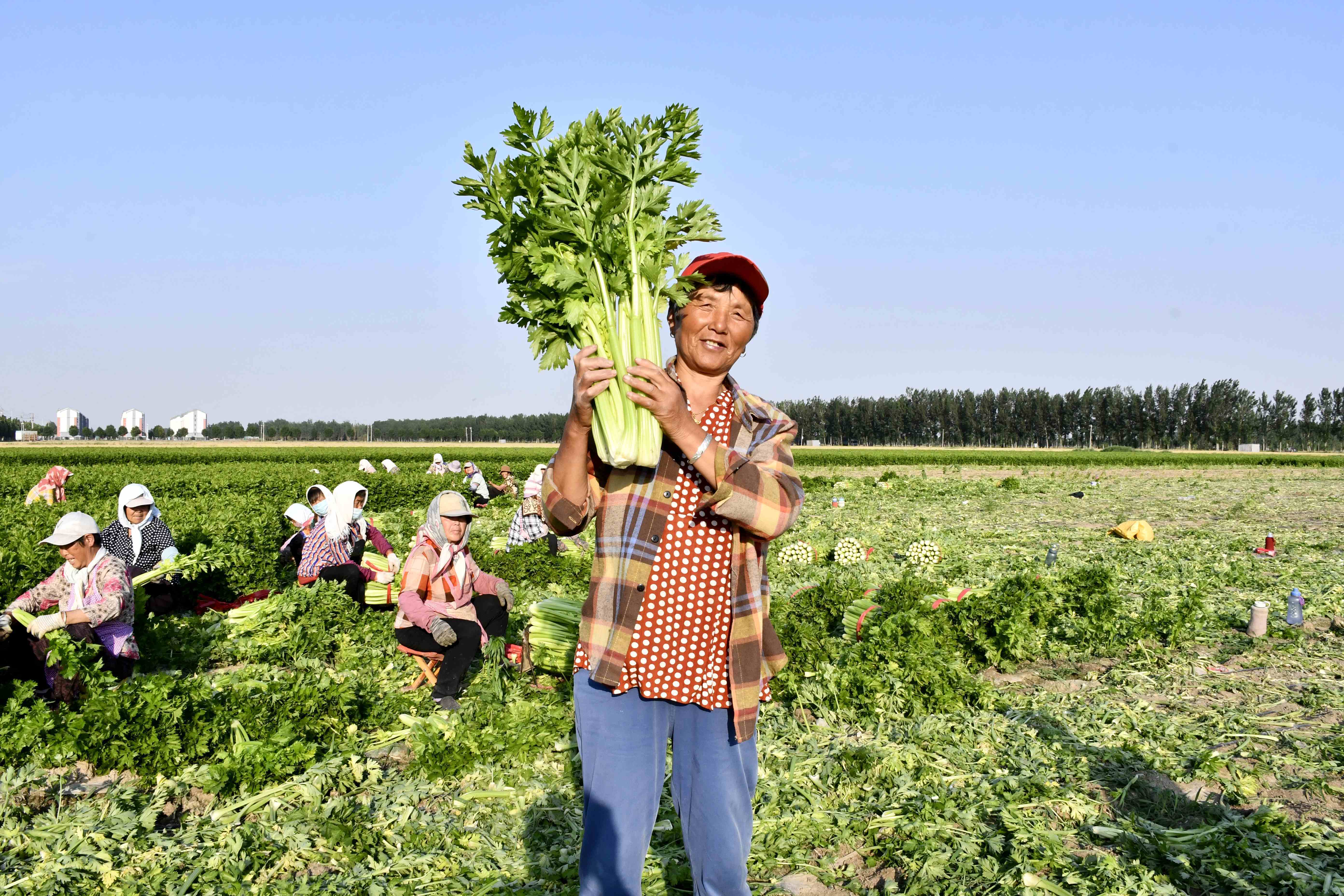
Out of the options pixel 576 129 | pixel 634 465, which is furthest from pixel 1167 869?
pixel 576 129

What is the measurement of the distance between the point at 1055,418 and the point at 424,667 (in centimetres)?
15864

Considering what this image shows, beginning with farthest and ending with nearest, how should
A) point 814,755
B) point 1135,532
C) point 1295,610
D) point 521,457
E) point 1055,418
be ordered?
point 1055,418 < point 521,457 < point 1135,532 < point 1295,610 < point 814,755

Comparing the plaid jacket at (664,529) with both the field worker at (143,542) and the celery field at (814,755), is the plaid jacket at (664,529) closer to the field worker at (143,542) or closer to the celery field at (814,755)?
the celery field at (814,755)

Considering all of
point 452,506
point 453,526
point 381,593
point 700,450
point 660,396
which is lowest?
point 381,593

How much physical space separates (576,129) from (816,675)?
4.88 metres

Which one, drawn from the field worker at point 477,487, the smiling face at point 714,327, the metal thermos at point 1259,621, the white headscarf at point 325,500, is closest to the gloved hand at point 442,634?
the white headscarf at point 325,500

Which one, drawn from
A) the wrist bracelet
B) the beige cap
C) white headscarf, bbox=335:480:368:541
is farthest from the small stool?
the wrist bracelet

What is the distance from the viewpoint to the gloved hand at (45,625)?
6.39m

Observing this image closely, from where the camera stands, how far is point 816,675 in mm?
6383

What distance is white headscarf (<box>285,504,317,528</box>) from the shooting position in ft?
38.5

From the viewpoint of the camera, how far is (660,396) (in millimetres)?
2328

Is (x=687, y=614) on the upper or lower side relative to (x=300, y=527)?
upper

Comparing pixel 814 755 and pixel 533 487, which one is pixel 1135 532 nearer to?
pixel 533 487

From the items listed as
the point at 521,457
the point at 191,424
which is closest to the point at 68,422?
the point at 191,424
